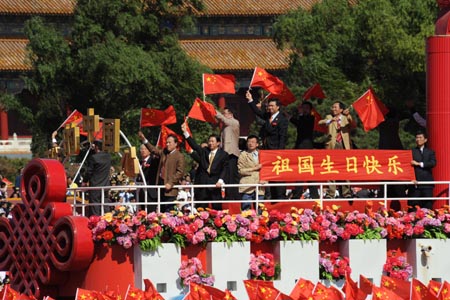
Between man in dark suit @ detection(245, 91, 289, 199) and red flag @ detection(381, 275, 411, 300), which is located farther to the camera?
man in dark suit @ detection(245, 91, 289, 199)

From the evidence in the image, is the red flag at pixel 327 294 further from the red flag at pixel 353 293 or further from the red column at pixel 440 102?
the red column at pixel 440 102

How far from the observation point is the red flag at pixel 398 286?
1680 cm

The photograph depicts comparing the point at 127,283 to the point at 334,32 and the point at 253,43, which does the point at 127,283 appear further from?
the point at 253,43

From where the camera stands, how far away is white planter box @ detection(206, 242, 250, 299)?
19172 mm

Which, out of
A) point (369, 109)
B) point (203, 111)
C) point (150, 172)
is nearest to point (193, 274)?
point (150, 172)

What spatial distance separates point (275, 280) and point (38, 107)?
28604mm

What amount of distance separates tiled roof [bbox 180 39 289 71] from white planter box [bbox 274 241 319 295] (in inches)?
1782

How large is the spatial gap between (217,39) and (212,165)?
159ft

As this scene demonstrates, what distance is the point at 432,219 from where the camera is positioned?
66.2 ft

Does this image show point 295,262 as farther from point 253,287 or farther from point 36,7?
point 36,7

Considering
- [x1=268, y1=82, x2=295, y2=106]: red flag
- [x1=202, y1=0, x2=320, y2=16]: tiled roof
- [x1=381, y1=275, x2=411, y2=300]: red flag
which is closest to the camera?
[x1=381, y1=275, x2=411, y2=300]: red flag

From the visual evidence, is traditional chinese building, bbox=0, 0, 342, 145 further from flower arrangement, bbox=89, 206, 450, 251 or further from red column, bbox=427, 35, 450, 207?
flower arrangement, bbox=89, 206, 450, 251

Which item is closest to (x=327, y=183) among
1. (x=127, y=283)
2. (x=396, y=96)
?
(x=127, y=283)

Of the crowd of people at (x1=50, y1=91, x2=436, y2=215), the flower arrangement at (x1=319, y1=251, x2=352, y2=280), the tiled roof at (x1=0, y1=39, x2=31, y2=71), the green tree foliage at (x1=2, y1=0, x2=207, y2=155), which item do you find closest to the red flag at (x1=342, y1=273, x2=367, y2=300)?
the flower arrangement at (x1=319, y1=251, x2=352, y2=280)
